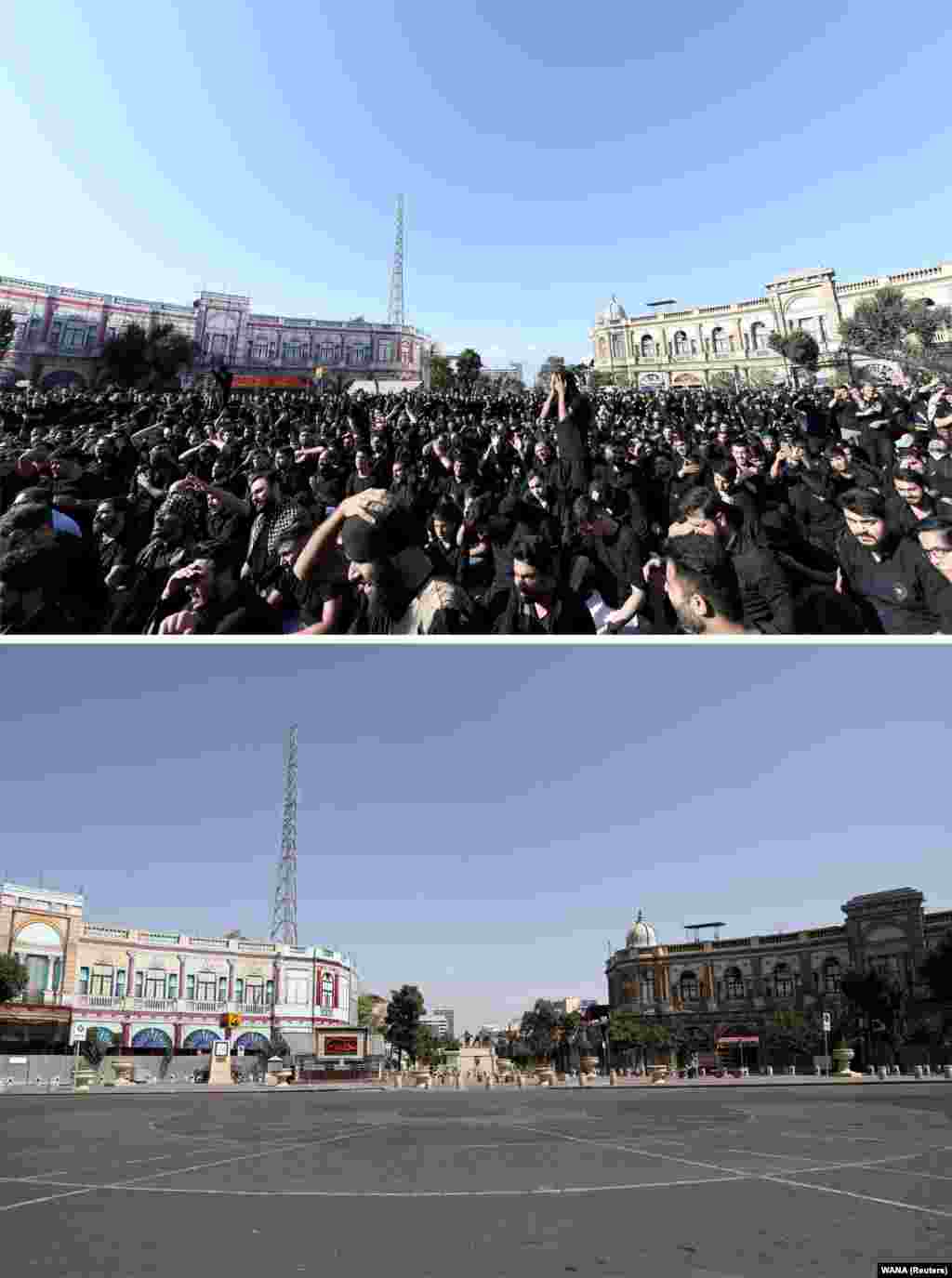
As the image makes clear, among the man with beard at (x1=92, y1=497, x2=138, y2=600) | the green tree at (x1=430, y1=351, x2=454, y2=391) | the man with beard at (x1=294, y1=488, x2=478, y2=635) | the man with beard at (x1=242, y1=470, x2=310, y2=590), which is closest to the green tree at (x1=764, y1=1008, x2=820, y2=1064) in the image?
the green tree at (x1=430, y1=351, x2=454, y2=391)

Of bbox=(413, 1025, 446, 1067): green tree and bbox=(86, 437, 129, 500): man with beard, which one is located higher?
bbox=(86, 437, 129, 500): man with beard

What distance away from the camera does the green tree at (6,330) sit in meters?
29.9

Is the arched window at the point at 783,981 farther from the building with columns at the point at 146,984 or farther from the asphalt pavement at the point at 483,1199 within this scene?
the asphalt pavement at the point at 483,1199

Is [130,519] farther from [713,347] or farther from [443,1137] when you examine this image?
[713,347]

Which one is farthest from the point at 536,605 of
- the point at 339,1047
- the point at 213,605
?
the point at 339,1047

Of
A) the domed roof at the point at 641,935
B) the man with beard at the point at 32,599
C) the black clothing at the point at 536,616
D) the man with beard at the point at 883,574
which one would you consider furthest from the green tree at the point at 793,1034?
the man with beard at the point at 32,599

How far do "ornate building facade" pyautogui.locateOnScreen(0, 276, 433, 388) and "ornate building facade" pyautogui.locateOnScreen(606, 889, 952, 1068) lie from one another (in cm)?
5342

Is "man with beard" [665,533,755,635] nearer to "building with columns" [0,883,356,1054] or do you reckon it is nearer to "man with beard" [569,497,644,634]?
"man with beard" [569,497,644,634]

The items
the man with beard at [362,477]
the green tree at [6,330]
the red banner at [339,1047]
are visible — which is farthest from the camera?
the red banner at [339,1047]

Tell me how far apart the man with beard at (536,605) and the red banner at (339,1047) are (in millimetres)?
50985

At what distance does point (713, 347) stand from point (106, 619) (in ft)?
95.6

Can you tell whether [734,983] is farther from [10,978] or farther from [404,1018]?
[10,978]

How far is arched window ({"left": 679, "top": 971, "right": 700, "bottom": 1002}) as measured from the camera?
78.2m

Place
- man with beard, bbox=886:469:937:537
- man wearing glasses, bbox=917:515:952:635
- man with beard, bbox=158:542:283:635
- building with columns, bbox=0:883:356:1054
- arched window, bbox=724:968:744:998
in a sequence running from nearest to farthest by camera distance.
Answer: man wearing glasses, bbox=917:515:952:635, man with beard, bbox=158:542:283:635, man with beard, bbox=886:469:937:537, building with columns, bbox=0:883:356:1054, arched window, bbox=724:968:744:998
